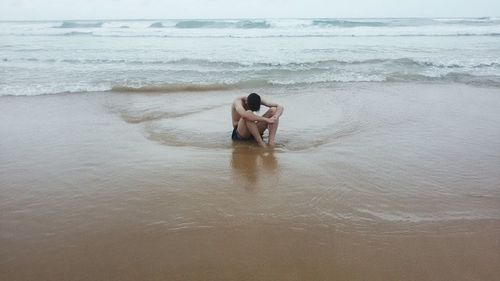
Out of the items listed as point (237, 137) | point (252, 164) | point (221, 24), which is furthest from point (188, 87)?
point (221, 24)

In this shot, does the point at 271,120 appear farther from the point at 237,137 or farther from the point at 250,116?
the point at 237,137

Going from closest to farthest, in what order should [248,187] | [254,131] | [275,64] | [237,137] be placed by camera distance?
[248,187] → [254,131] → [237,137] → [275,64]

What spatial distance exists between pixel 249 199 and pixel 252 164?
1.05 meters

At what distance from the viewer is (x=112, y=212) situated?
11.6 ft

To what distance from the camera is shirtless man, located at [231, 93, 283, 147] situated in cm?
Answer: 539

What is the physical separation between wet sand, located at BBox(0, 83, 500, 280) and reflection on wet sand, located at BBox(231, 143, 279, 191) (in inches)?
1.0

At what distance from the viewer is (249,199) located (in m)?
3.84

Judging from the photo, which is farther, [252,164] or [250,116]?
[250,116]

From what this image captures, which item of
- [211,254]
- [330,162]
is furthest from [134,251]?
[330,162]

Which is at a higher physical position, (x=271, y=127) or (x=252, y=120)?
(x=252, y=120)

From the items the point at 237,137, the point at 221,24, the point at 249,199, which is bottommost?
the point at 249,199

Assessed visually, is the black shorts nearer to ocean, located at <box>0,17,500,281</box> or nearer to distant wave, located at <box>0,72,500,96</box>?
ocean, located at <box>0,17,500,281</box>

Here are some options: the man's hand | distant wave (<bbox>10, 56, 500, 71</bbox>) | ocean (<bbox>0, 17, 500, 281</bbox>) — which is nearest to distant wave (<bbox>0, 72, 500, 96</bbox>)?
ocean (<bbox>0, 17, 500, 281</bbox>)

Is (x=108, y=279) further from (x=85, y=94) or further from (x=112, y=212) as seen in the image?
(x=85, y=94)
